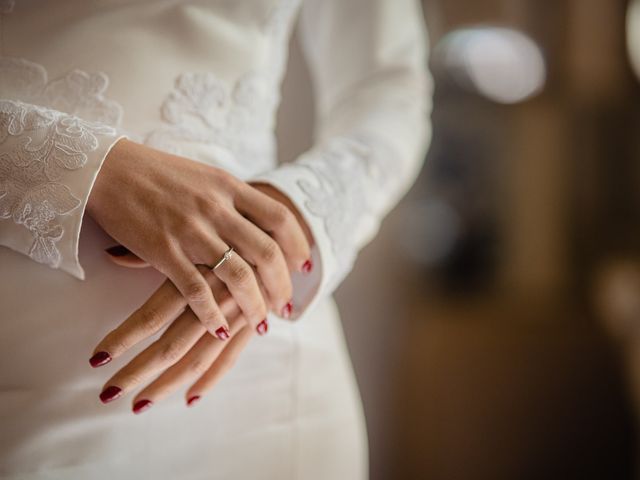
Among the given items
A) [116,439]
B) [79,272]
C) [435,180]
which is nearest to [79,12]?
[79,272]

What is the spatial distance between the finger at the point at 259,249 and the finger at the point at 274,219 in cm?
2

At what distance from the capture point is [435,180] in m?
2.51

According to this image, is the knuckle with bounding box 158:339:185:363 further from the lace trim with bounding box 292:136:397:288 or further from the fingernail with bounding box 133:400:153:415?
the lace trim with bounding box 292:136:397:288

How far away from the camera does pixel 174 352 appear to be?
20.6 inches

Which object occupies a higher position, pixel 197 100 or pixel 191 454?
pixel 197 100

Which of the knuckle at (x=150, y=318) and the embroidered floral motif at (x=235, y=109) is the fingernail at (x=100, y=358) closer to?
the knuckle at (x=150, y=318)

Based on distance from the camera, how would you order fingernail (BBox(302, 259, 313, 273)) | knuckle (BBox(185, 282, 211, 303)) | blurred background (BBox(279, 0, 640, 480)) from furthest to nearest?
blurred background (BBox(279, 0, 640, 480))
fingernail (BBox(302, 259, 313, 273))
knuckle (BBox(185, 282, 211, 303))

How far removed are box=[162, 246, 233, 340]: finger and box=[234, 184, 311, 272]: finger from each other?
52mm

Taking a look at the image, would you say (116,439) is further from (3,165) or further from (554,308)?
(554,308)

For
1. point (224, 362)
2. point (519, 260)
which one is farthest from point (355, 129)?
point (519, 260)

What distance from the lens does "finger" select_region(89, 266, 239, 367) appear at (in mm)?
501

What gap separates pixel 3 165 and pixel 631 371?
7.12 feet

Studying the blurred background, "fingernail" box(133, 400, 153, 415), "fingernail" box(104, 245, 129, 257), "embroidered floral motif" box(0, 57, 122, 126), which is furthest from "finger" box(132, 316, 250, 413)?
the blurred background

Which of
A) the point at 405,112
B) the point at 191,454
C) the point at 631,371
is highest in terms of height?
the point at 405,112
